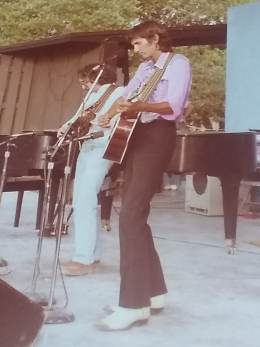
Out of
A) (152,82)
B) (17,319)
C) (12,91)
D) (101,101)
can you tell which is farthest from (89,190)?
(12,91)

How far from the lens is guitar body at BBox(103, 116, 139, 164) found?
346cm

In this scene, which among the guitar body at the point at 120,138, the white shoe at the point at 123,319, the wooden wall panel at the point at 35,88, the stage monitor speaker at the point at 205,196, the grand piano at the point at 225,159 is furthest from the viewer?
the wooden wall panel at the point at 35,88

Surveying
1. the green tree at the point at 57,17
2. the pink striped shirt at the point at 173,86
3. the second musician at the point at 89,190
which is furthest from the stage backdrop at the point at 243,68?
the green tree at the point at 57,17

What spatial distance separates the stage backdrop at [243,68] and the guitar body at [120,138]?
5663 mm

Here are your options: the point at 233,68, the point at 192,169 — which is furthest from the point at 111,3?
the point at 192,169

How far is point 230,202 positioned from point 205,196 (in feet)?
9.34

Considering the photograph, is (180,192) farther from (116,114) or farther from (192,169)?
(116,114)

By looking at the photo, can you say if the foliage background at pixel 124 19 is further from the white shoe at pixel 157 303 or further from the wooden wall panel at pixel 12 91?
the white shoe at pixel 157 303

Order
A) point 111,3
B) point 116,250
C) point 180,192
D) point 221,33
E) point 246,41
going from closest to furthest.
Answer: point 116,250 < point 246,41 < point 221,33 < point 180,192 < point 111,3

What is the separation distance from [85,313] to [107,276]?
1007 mm

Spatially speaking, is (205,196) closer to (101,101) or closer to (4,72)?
(101,101)

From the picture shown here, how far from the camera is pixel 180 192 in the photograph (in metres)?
12.5

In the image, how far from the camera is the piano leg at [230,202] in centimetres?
569

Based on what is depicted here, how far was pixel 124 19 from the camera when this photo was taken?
16734mm
